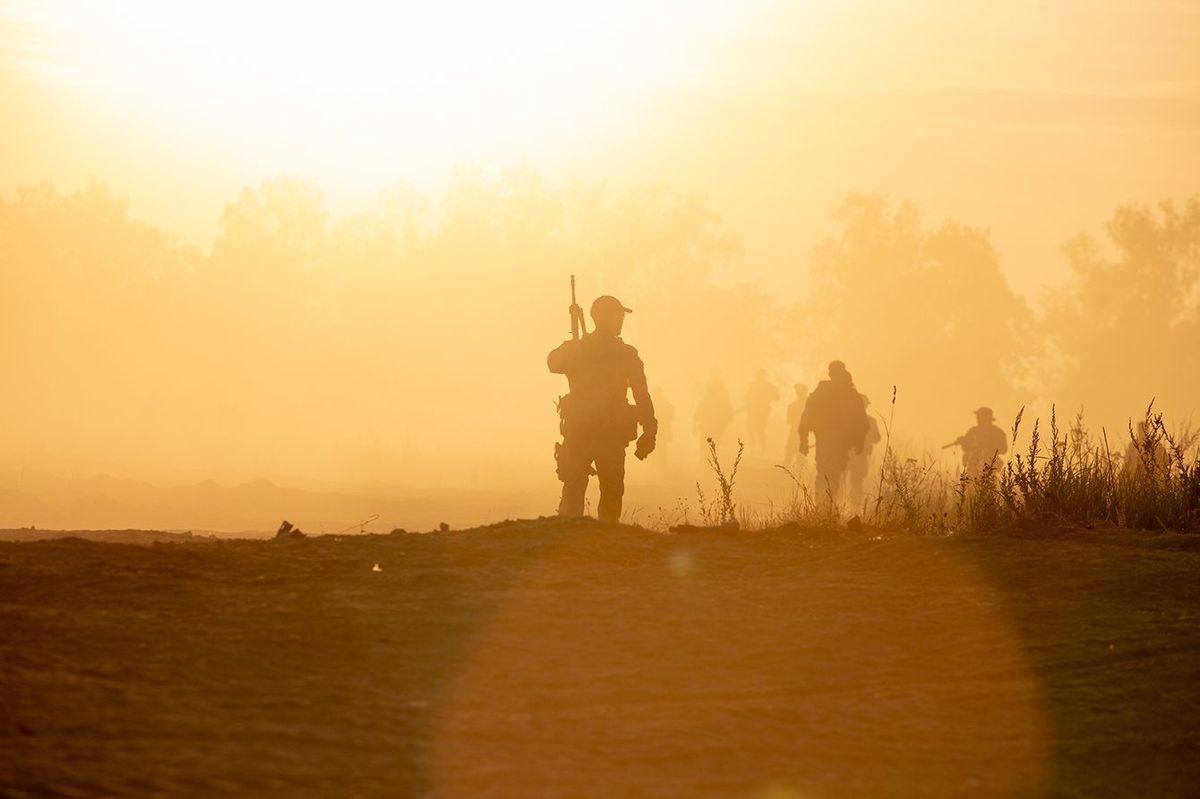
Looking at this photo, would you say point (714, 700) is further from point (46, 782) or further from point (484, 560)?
point (484, 560)

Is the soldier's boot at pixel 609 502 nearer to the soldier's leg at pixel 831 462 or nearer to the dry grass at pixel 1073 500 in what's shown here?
the dry grass at pixel 1073 500

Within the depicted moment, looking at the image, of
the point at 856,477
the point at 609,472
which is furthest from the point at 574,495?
the point at 856,477

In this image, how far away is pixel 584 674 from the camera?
22.0ft

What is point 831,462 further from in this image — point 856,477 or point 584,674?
point 584,674

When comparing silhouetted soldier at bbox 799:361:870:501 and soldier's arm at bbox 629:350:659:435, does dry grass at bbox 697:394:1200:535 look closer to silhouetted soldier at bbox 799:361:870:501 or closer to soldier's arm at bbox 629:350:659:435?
soldier's arm at bbox 629:350:659:435

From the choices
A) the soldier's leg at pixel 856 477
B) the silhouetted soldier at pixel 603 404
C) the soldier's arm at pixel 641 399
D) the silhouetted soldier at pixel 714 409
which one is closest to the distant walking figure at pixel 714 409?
the silhouetted soldier at pixel 714 409

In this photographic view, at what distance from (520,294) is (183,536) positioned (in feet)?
243

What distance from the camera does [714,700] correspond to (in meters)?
6.39

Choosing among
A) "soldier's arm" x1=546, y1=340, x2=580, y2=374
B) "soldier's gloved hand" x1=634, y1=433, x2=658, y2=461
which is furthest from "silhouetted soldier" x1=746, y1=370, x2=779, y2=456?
"soldier's gloved hand" x1=634, y1=433, x2=658, y2=461

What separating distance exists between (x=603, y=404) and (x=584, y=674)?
7450mm

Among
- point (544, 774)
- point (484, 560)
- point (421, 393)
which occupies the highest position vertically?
point (421, 393)

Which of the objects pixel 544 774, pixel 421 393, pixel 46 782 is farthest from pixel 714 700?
pixel 421 393

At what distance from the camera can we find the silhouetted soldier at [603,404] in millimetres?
14109

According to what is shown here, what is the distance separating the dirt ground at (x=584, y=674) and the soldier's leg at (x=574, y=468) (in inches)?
169
